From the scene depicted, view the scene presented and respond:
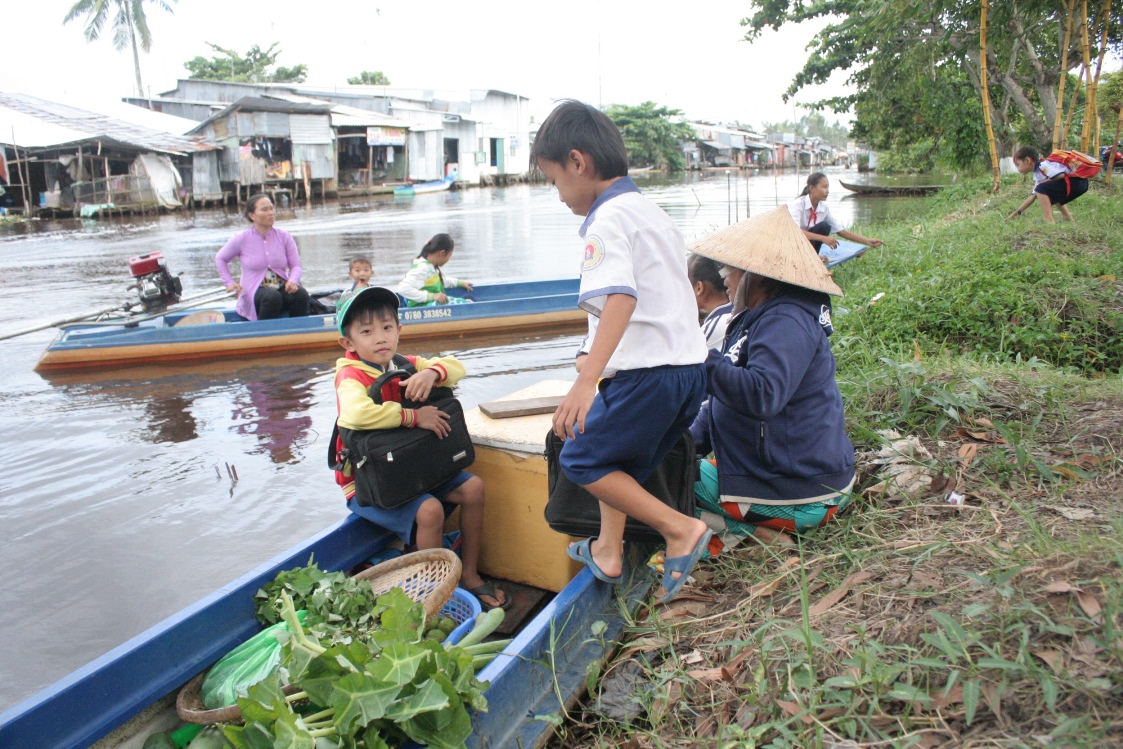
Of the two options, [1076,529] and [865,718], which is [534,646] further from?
[1076,529]

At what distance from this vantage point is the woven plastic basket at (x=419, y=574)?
8.99 feet

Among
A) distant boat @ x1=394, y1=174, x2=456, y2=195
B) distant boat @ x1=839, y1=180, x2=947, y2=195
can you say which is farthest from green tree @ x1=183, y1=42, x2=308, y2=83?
distant boat @ x1=839, y1=180, x2=947, y2=195

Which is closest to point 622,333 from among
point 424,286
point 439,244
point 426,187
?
point 439,244

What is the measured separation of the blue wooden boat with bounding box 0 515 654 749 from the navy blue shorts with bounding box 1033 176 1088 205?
8150 millimetres

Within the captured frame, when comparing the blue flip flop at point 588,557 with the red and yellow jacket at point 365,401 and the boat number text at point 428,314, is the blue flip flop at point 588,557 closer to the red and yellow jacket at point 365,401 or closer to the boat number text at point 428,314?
the red and yellow jacket at point 365,401

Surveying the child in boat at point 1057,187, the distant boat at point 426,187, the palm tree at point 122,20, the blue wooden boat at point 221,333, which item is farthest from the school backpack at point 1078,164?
the palm tree at point 122,20

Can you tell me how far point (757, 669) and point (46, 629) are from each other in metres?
3.57

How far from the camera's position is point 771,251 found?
2.77 metres

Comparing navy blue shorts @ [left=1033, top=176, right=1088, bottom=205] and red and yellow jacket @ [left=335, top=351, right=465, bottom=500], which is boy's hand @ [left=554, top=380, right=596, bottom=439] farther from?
navy blue shorts @ [left=1033, top=176, right=1088, bottom=205]

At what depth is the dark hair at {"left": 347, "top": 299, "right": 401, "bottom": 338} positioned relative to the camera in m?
3.28

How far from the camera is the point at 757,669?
2172 mm

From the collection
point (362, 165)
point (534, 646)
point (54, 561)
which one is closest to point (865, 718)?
point (534, 646)

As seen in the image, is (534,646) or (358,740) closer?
(358,740)

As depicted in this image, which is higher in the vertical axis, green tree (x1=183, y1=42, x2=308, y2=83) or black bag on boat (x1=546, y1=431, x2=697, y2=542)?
green tree (x1=183, y1=42, x2=308, y2=83)
